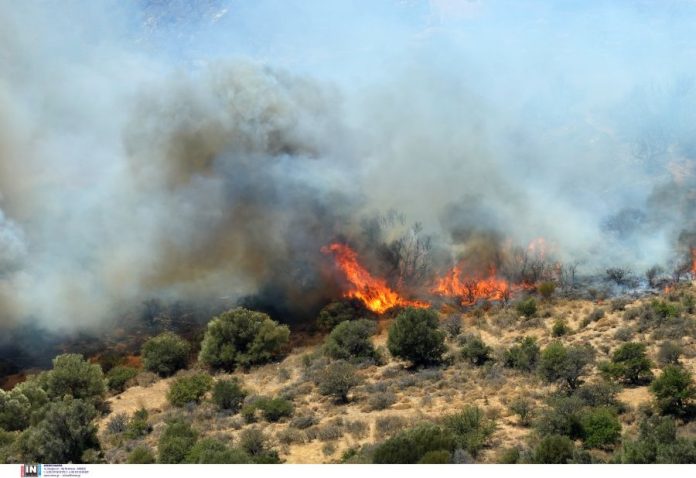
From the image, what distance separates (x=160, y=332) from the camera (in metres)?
48.2

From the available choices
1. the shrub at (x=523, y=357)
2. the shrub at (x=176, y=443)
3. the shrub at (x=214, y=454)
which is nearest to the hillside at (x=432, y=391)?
the shrub at (x=523, y=357)

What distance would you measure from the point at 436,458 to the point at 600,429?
6.07 meters

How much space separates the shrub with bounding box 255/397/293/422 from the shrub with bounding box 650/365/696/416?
1453 cm

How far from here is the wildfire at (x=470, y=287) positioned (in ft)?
158

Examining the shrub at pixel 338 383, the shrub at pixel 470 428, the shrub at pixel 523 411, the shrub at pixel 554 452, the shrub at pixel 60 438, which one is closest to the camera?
the shrub at pixel 554 452

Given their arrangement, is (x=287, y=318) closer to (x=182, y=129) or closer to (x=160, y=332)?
(x=160, y=332)

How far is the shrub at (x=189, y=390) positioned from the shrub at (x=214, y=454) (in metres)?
9.31

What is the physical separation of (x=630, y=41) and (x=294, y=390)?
6901cm

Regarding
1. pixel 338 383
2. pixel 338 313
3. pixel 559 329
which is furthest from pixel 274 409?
pixel 338 313

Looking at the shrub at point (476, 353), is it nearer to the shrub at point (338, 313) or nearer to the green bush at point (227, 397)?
the green bush at point (227, 397)

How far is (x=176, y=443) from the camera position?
24.1 meters

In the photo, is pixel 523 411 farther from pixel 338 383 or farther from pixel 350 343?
pixel 350 343

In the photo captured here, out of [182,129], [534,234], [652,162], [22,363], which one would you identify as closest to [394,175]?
[534,234]
